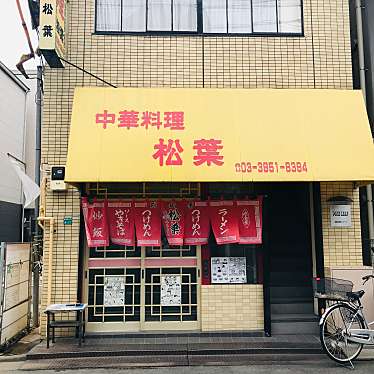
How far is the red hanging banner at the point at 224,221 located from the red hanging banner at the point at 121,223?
174 centimetres

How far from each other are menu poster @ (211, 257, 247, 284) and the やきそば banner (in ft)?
2.06

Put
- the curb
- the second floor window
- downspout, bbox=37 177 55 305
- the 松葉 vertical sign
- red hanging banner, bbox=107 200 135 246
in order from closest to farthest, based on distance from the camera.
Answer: the curb, the 松葉 vertical sign, downspout, bbox=37 177 55 305, red hanging banner, bbox=107 200 135 246, the second floor window

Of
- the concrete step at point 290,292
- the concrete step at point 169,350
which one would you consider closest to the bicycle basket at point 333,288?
the concrete step at point 169,350

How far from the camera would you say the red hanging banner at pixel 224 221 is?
847 cm

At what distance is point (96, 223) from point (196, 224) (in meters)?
2.14

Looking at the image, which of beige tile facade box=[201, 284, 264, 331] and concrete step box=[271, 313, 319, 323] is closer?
beige tile facade box=[201, 284, 264, 331]

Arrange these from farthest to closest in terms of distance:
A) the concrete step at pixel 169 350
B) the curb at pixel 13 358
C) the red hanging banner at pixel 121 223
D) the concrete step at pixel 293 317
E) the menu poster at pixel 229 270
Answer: the concrete step at pixel 293 317, the menu poster at pixel 229 270, the red hanging banner at pixel 121 223, the concrete step at pixel 169 350, the curb at pixel 13 358

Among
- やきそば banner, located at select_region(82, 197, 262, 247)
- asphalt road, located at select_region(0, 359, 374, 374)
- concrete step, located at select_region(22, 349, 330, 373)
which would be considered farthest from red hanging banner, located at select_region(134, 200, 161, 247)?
asphalt road, located at select_region(0, 359, 374, 374)

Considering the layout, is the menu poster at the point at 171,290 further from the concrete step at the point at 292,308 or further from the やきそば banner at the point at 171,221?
the concrete step at the point at 292,308

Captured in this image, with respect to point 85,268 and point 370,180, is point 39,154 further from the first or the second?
point 370,180

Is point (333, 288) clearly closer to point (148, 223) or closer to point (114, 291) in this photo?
point (148, 223)

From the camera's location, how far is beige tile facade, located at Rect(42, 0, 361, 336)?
28.7 ft

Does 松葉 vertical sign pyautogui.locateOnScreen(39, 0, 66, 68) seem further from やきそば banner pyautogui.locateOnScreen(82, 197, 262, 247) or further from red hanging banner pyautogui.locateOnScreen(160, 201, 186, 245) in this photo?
red hanging banner pyautogui.locateOnScreen(160, 201, 186, 245)

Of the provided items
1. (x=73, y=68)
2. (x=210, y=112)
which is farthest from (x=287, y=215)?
(x=73, y=68)
